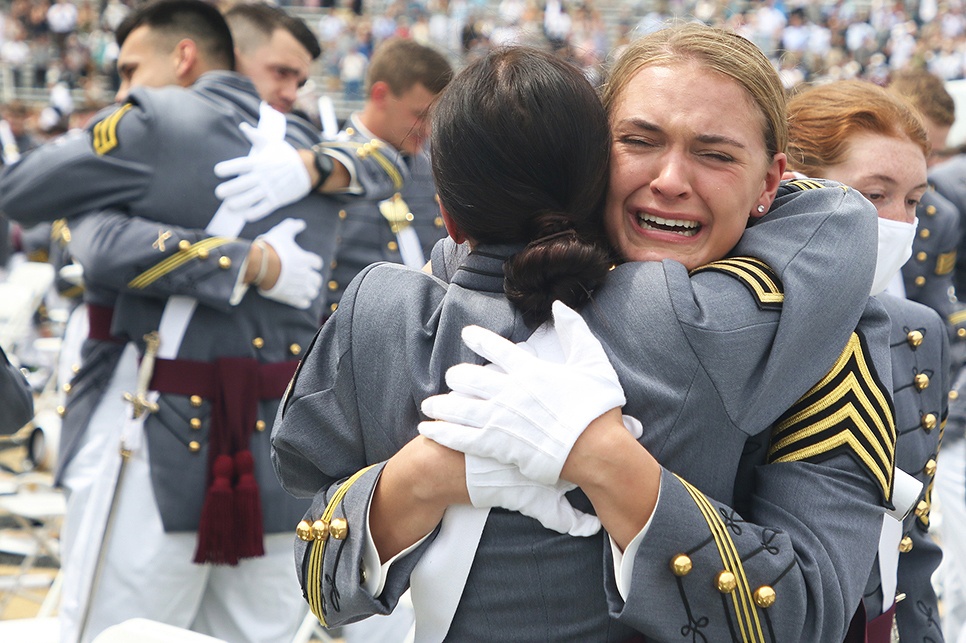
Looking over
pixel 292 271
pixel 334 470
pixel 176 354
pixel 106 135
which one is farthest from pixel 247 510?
pixel 334 470

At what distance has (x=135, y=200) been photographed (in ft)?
9.75

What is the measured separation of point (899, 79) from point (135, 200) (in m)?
3.19

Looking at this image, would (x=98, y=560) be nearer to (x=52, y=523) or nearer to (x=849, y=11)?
(x=52, y=523)

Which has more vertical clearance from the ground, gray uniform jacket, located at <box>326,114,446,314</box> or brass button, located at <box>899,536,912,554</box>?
brass button, located at <box>899,536,912,554</box>

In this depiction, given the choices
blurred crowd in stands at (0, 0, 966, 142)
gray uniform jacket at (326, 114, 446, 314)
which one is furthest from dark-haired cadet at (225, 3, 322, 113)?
blurred crowd in stands at (0, 0, 966, 142)

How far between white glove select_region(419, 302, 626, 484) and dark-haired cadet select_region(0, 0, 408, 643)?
1.72 meters

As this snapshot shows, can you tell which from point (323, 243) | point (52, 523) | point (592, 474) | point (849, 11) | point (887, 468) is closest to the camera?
point (592, 474)

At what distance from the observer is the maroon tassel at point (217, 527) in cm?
291

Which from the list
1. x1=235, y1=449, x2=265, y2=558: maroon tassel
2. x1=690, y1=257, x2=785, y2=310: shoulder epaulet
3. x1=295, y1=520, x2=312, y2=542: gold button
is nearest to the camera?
x1=690, y1=257, x2=785, y2=310: shoulder epaulet

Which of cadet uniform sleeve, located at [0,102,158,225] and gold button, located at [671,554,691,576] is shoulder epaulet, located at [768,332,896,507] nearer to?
gold button, located at [671,554,691,576]

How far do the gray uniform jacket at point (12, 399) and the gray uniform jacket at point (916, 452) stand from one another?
1.58 metres

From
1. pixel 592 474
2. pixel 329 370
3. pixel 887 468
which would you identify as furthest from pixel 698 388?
pixel 329 370

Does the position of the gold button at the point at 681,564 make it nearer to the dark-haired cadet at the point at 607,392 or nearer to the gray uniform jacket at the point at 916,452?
the dark-haired cadet at the point at 607,392

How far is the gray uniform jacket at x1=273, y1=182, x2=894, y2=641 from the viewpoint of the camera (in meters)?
1.32
